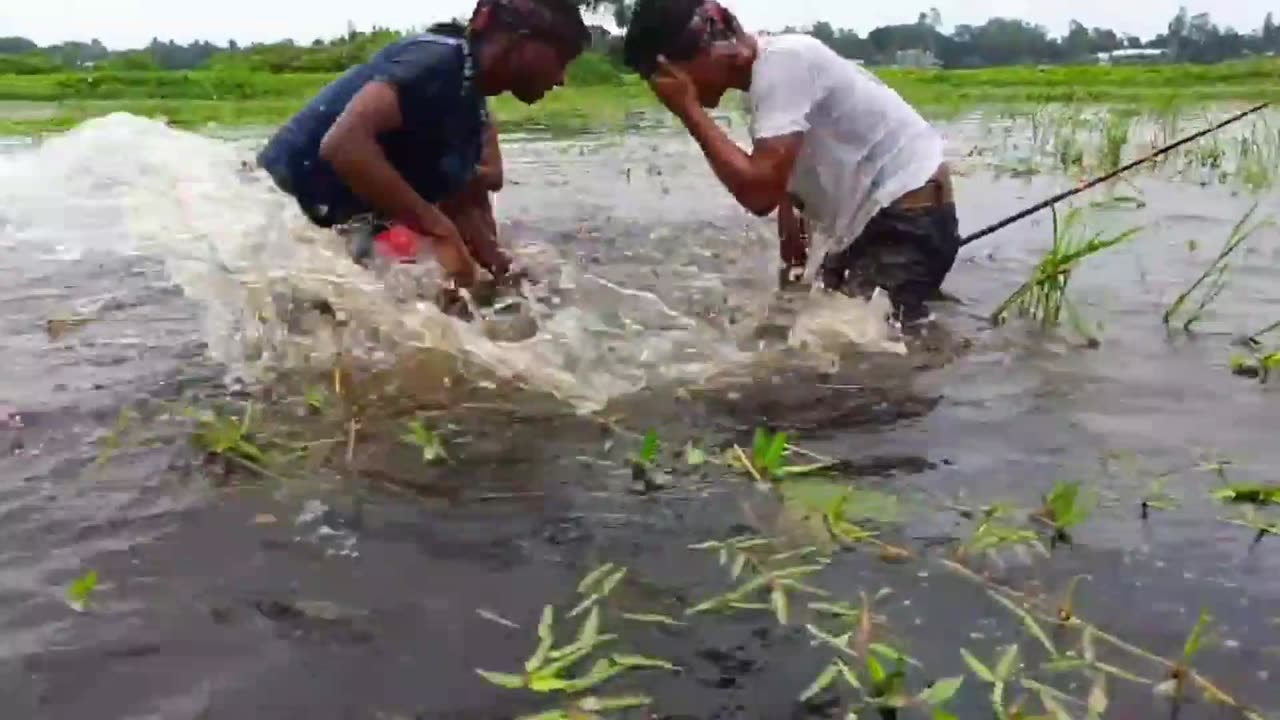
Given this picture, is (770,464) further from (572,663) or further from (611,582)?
(572,663)

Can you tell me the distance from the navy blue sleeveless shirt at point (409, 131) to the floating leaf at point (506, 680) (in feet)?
9.45

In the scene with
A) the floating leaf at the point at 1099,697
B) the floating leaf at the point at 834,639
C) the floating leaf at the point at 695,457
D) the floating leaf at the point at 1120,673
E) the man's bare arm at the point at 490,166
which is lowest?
the floating leaf at the point at 1099,697

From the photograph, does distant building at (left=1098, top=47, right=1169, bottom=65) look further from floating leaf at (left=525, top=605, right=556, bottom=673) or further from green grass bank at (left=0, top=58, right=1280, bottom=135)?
floating leaf at (left=525, top=605, right=556, bottom=673)

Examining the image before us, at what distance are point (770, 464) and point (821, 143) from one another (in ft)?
6.80

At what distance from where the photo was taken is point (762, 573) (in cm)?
232

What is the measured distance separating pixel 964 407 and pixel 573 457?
1.22 meters

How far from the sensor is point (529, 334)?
4.49 m

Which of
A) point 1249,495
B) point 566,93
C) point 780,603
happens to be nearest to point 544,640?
point 780,603

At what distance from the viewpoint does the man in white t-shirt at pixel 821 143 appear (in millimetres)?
4137

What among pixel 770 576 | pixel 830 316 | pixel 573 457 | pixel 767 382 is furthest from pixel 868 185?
pixel 770 576

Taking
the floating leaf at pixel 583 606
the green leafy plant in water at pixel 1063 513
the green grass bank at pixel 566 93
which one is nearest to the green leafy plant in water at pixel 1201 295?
the green leafy plant in water at pixel 1063 513

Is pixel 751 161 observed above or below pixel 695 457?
above

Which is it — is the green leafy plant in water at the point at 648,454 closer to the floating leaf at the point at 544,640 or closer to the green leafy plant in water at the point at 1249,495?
the floating leaf at the point at 544,640

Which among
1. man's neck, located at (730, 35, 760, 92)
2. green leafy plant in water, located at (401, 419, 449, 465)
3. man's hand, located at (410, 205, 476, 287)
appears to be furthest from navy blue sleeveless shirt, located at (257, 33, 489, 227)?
green leafy plant in water, located at (401, 419, 449, 465)
